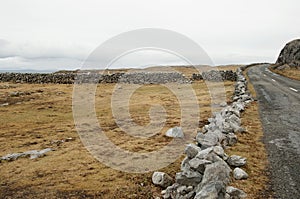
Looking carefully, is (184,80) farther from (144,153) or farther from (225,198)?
(225,198)

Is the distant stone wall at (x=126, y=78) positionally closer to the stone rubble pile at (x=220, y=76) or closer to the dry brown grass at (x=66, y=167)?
the stone rubble pile at (x=220, y=76)

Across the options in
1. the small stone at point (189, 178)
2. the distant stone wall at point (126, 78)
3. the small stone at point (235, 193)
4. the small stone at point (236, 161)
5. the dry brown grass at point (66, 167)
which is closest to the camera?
the small stone at point (235, 193)

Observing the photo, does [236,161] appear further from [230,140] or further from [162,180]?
[162,180]

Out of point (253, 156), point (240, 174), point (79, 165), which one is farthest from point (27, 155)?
point (253, 156)

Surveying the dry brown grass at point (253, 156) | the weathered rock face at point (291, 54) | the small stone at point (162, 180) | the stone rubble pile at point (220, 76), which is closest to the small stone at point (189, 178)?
the small stone at point (162, 180)

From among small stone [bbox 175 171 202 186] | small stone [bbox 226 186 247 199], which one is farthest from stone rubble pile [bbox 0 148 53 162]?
small stone [bbox 226 186 247 199]

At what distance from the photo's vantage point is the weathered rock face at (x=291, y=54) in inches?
2350

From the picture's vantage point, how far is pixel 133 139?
11391 millimetres

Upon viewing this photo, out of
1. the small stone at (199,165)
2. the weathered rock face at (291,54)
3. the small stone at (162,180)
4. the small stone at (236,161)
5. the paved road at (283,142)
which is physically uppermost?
the weathered rock face at (291,54)

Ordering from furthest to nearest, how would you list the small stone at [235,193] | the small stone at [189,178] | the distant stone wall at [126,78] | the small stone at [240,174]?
the distant stone wall at [126,78], the small stone at [240,174], the small stone at [189,178], the small stone at [235,193]

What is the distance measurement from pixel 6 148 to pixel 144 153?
617cm

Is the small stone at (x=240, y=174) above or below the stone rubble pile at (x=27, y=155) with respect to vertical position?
above

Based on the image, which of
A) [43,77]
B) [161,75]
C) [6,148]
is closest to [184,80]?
[161,75]

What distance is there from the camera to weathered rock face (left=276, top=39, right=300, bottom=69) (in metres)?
59.7
